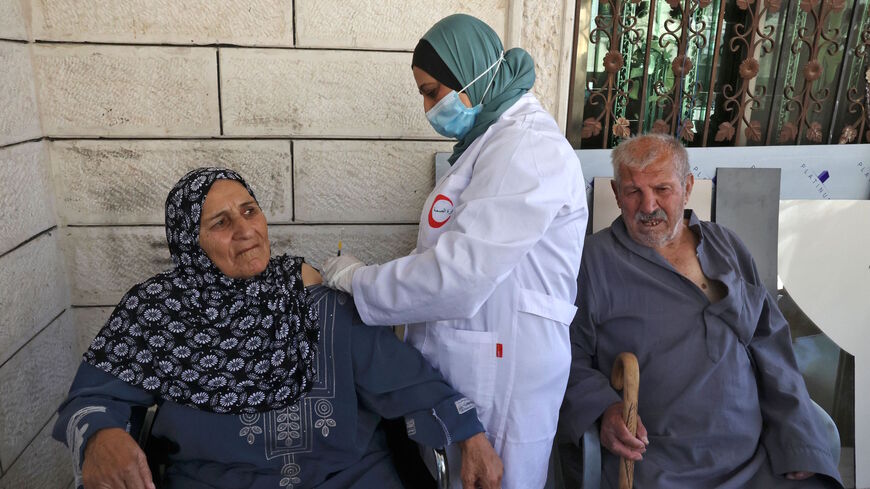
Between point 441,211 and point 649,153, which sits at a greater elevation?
point 649,153

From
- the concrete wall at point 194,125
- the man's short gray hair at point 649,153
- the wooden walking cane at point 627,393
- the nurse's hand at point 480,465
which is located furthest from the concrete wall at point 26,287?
the man's short gray hair at point 649,153

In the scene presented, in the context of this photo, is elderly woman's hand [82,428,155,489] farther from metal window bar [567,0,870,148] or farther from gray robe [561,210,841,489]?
metal window bar [567,0,870,148]

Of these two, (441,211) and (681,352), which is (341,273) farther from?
(681,352)

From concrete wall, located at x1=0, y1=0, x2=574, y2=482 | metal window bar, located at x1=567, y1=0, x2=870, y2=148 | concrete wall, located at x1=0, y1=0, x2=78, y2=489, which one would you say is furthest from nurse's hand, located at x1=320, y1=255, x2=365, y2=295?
metal window bar, located at x1=567, y1=0, x2=870, y2=148

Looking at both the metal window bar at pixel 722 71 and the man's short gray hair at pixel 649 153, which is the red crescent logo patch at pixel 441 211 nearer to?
the man's short gray hair at pixel 649 153

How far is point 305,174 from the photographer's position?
8.22 ft

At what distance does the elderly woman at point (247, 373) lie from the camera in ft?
5.34

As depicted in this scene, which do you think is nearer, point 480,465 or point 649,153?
point 480,465

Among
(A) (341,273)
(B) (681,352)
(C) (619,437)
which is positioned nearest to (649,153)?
(B) (681,352)

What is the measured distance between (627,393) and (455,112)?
94 cm

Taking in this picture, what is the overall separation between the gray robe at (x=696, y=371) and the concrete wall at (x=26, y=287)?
1839mm

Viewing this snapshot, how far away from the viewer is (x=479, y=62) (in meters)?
1.72

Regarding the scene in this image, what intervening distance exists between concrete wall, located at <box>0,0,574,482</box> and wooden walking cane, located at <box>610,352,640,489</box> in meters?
1.15

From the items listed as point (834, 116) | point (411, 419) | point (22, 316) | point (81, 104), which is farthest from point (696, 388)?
point (81, 104)
